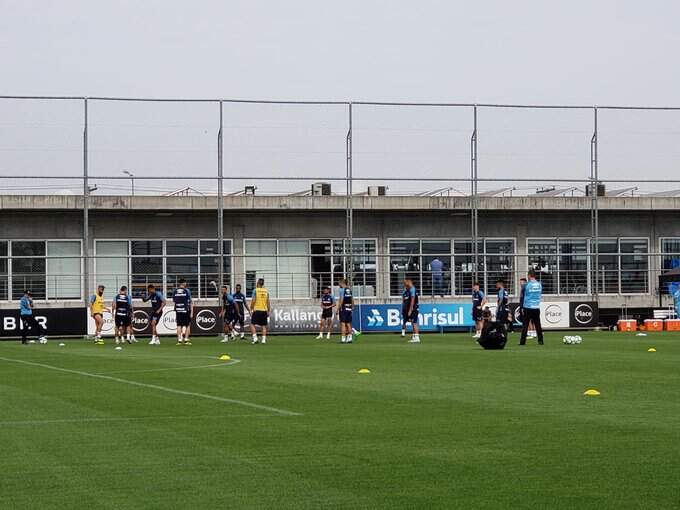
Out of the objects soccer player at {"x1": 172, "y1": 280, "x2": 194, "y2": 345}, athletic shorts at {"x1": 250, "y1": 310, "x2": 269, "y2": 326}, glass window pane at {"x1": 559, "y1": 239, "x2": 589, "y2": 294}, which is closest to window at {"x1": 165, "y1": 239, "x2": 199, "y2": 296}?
athletic shorts at {"x1": 250, "y1": 310, "x2": 269, "y2": 326}

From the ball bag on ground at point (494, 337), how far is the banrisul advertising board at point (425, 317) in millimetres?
15925

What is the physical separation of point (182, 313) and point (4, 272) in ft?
45.4

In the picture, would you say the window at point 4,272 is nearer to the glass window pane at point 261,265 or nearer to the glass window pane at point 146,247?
the glass window pane at point 146,247

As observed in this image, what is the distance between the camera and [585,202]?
5178cm

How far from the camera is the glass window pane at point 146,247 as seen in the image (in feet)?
160

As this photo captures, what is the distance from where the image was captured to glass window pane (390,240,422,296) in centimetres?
4897

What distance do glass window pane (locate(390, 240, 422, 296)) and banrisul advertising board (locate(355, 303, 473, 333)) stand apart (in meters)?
2.77

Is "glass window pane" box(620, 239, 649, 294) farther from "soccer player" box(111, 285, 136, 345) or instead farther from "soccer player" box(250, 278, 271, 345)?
"soccer player" box(111, 285, 136, 345)

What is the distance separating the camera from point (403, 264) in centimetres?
5041

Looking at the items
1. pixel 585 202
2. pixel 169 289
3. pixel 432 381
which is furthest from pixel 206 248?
pixel 432 381

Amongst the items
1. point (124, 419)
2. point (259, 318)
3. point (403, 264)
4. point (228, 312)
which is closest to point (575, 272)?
point (403, 264)

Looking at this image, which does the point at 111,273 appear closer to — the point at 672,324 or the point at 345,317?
the point at 345,317

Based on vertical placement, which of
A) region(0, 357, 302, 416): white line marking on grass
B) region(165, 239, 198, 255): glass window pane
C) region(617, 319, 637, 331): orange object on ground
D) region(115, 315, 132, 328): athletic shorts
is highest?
region(165, 239, 198, 255): glass window pane

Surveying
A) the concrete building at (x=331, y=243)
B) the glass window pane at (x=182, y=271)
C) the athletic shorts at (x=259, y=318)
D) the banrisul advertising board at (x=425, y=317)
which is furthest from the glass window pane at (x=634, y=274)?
the athletic shorts at (x=259, y=318)
